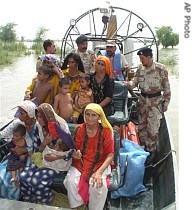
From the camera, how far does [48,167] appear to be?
8.09 ft

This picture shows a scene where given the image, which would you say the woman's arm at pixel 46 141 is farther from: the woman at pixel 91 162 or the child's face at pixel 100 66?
the child's face at pixel 100 66

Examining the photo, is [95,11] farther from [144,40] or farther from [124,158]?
[124,158]

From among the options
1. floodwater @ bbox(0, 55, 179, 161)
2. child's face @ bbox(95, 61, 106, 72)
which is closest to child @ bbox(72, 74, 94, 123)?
child's face @ bbox(95, 61, 106, 72)

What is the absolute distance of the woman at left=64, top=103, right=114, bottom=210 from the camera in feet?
7.66

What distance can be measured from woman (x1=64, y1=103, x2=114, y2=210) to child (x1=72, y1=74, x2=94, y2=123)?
2.11 feet

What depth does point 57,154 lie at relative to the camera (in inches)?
96.0

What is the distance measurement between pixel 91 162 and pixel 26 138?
21.9 inches

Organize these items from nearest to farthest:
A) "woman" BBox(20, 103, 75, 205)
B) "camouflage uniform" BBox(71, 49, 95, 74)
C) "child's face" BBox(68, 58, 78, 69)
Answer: "woman" BBox(20, 103, 75, 205) → "child's face" BBox(68, 58, 78, 69) → "camouflage uniform" BBox(71, 49, 95, 74)

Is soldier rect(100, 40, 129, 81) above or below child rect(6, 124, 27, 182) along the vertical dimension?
above

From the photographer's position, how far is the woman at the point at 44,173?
2.41 metres

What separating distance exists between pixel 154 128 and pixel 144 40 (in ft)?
9.79

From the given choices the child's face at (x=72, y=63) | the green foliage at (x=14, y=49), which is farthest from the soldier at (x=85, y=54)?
the green foliage at (x=14, y=49)

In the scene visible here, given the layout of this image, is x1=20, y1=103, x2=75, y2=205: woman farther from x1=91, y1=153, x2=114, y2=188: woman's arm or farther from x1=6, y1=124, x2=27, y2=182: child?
x1=91, y1=153, x2=114, y2=188: woman's arm

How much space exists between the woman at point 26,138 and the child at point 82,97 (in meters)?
0.58
